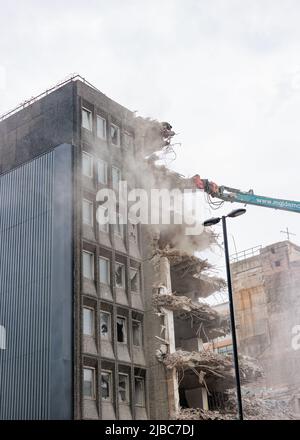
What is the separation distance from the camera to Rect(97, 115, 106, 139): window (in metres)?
42.3

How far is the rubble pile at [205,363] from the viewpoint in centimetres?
3972

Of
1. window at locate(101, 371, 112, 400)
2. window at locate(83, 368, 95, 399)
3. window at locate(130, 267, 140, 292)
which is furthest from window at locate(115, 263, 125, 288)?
window at locate(83, 368, 95, 399)

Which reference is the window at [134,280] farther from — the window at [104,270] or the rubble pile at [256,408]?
the rubble pile at [256,408]

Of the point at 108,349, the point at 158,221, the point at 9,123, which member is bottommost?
the point at 108,349

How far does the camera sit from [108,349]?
3741 cm

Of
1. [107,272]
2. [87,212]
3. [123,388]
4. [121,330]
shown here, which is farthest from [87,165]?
[123,388]

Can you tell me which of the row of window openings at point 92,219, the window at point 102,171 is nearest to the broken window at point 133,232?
the row of window openings at point 92,219

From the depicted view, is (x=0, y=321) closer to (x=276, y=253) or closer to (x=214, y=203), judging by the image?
(x=214, y=203)

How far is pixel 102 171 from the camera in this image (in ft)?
136

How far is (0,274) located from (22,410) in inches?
329

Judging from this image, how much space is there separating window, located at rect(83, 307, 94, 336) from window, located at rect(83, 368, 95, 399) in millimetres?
1963

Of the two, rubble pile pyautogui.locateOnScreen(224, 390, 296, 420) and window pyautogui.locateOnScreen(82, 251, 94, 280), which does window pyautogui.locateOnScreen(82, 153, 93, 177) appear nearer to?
window pyautogui.locateOnScreen(82, 251, 94, 280)
